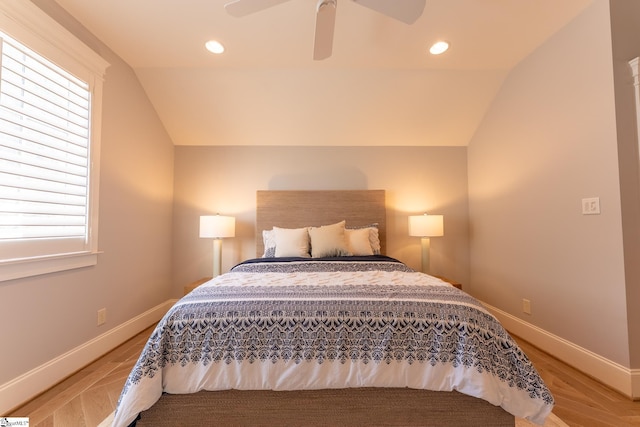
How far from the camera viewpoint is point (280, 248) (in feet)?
8.95

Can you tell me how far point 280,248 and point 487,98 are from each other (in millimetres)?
2745

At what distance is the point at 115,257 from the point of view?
2404 mm

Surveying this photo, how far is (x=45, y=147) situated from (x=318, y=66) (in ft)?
7.33

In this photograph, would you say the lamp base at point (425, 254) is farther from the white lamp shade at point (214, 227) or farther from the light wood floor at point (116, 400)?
the white lamp shade at point (214, 227)

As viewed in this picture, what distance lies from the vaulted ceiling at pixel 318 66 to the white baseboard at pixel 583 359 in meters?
2.18

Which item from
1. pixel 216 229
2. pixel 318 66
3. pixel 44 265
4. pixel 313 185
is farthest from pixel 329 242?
pixel 44 265

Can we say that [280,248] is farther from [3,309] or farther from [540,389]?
[540,389]

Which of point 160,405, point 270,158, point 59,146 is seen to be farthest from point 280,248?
point 59,146

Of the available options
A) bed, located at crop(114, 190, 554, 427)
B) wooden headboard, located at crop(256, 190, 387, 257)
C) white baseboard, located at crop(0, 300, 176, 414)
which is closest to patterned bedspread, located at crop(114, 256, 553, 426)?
bed, located at crop(114, 190, 554, 427)

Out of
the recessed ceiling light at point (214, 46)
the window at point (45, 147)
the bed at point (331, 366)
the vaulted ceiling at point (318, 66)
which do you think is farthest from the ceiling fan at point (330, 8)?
the bed at point (331, 366)

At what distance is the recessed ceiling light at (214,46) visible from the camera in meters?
2.28

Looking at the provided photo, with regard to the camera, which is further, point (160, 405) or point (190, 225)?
point (190, 225)

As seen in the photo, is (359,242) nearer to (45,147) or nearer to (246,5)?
(246,5)

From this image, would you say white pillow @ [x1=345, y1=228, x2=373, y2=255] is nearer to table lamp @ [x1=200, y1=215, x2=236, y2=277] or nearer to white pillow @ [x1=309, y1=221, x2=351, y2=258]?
white pillow @ [x1=309, y1=221, x2=351, y2=258]
